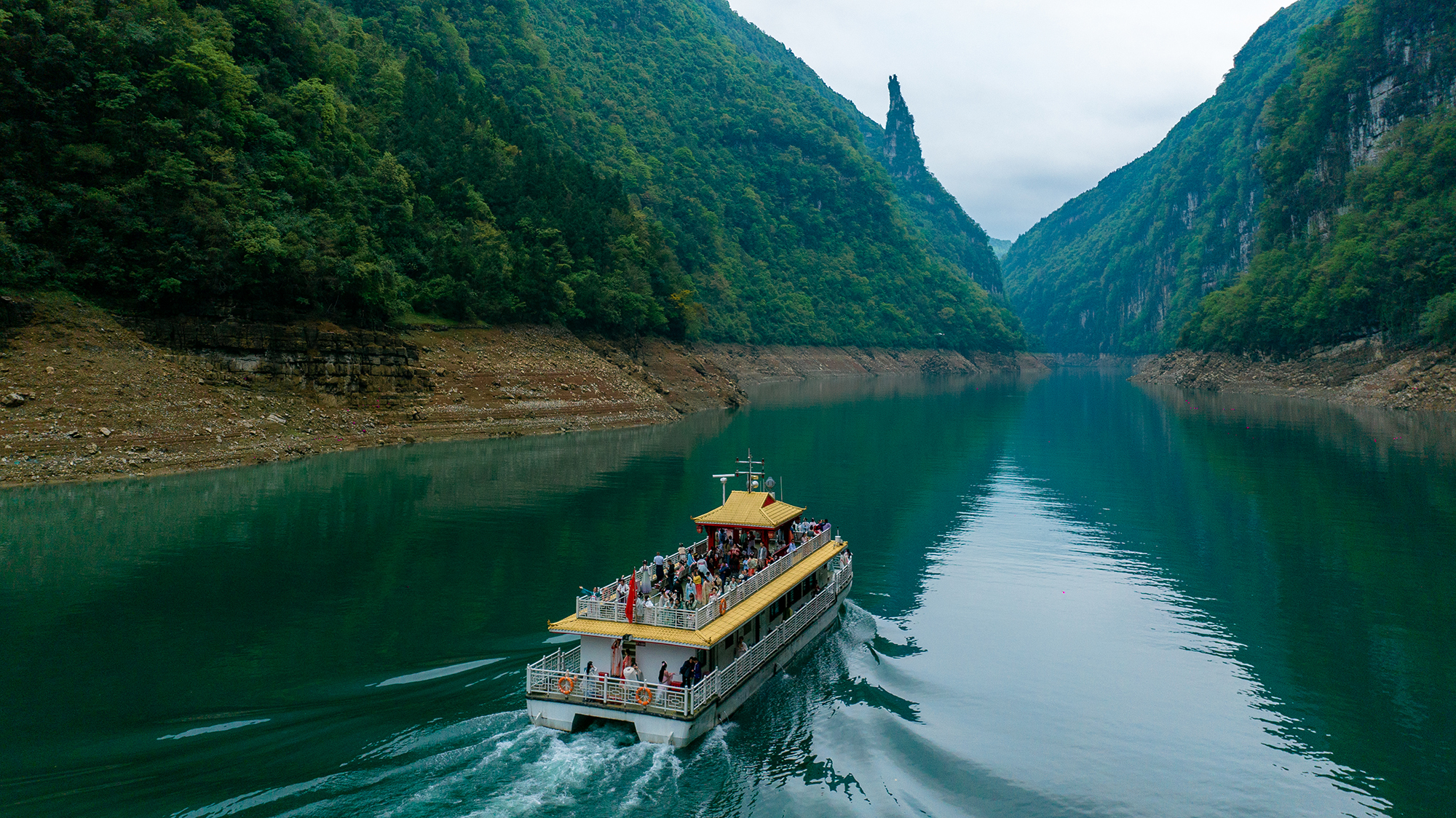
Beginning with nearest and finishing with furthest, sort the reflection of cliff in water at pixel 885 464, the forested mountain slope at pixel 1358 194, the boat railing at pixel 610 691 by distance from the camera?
the boat railing at pixel 610 691 → the reflection of cliff in water at pixel 885 464 → the forested mountain slope at pixel 1358 194

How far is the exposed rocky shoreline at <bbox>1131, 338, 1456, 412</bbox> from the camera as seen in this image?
324 feet

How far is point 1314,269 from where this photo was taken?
447ft

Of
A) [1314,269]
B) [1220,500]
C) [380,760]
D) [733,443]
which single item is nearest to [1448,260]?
[1314,269]

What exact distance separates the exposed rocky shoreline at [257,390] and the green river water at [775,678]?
11.7 ft

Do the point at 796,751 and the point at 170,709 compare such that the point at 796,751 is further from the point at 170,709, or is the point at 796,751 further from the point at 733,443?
the point at 733,443

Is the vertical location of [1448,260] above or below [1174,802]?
above

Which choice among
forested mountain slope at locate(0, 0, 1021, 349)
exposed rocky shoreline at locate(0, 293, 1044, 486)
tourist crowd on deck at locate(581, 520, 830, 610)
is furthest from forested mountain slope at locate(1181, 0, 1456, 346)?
tourist crowd on deck at locate(581, 520, 830, 610)

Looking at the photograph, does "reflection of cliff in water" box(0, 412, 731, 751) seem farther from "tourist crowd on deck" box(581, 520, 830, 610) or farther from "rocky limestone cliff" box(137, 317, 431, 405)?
"rocky limestone cliff" box(137, 317, 431, 405)

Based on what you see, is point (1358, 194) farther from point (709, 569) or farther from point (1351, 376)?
point (709, 569)

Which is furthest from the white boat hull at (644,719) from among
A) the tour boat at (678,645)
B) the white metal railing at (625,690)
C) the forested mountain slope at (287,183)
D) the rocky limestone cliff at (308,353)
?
the forested mountain slope at (287,183)

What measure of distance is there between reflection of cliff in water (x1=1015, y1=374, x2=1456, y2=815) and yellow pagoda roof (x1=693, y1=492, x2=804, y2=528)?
15.4 metres

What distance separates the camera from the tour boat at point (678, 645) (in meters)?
20.9

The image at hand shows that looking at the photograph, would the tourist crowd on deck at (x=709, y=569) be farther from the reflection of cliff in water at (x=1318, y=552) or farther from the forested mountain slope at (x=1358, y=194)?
the forested mountain slope at (x=1358, y=194)

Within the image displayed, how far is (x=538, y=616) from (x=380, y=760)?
10454 millimetres
